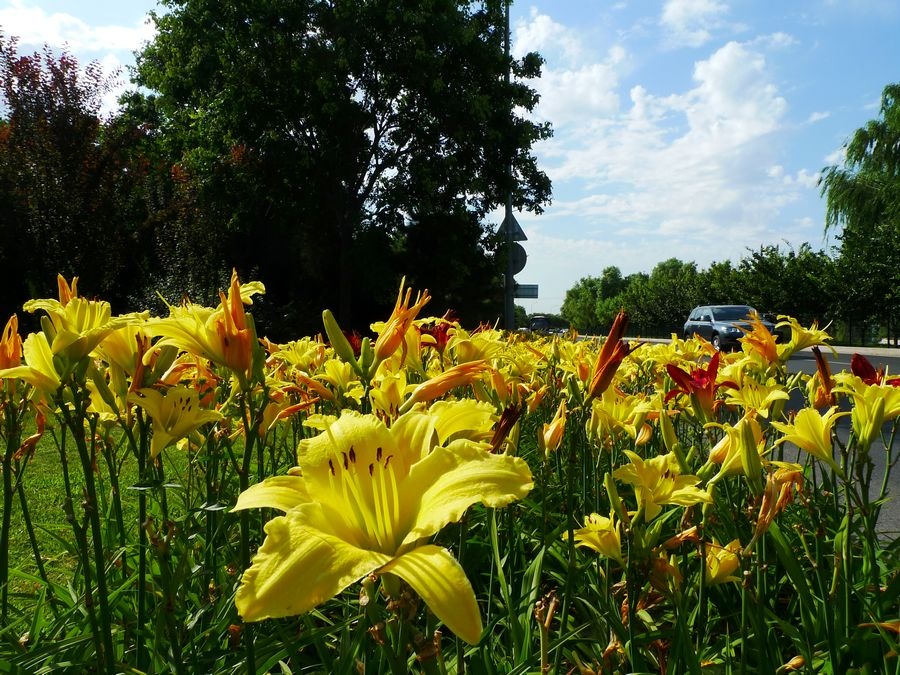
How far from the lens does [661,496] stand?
126 cm

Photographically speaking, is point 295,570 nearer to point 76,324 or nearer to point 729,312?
point 76,324

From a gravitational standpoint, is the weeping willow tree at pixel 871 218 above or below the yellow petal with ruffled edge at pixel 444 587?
above

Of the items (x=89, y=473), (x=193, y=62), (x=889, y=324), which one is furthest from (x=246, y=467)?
(x=889, y=324)

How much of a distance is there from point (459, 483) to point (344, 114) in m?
14.9

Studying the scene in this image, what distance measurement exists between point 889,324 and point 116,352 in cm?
2846

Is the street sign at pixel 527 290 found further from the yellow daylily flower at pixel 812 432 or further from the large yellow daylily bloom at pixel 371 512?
the large yellow daylily bloom at pixel 371 512

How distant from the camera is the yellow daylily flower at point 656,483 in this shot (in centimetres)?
123

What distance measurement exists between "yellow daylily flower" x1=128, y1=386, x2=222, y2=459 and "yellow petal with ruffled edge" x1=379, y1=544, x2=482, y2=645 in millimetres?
816

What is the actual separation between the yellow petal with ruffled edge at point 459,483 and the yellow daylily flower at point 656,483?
542mm

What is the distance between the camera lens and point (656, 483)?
4.23 ft

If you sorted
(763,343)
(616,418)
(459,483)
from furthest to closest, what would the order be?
1. (763,343)
2. (616,418)
3. (459,483)

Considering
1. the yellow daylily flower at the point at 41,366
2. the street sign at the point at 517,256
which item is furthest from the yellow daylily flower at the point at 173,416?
the street sign at the point at 517,256

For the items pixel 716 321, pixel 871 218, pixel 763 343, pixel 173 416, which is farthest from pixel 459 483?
pixel 871 218

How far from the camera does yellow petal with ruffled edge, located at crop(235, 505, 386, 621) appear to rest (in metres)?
0.65
